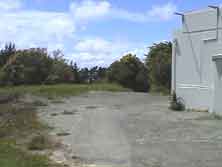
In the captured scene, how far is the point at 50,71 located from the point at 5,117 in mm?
35568

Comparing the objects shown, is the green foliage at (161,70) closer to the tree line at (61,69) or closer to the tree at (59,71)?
the tree line at (61,69)

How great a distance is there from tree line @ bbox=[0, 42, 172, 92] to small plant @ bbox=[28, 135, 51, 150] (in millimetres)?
34059

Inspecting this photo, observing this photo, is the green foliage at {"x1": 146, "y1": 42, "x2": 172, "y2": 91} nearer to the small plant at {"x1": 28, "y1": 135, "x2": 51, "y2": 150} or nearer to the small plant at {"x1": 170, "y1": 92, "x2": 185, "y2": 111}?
the small plant at {"x1": 170, "y1": 92, "x2": 185, "y2": 111}

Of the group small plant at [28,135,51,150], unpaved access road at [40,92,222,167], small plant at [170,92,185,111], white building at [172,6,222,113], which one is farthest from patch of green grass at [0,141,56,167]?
small plant at [170,92,185,111]

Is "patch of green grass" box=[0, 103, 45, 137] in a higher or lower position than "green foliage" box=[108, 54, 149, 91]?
lower

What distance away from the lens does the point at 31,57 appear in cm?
5725

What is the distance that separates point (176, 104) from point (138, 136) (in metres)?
10.8

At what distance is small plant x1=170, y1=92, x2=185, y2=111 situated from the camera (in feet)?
89.9

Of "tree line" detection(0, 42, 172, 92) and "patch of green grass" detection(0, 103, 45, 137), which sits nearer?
"patch of green grass" detection(0, 103, 45, 137)

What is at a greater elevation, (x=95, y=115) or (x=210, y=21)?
(x=210, y=21)

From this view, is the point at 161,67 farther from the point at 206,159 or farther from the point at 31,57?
the point at 206,159

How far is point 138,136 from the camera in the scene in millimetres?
17156

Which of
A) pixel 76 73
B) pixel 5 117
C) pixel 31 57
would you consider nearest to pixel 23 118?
pixel 5 117

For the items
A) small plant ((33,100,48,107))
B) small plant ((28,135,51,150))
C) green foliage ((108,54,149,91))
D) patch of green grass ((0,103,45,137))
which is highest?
green foliage ((108,54,149,91))
